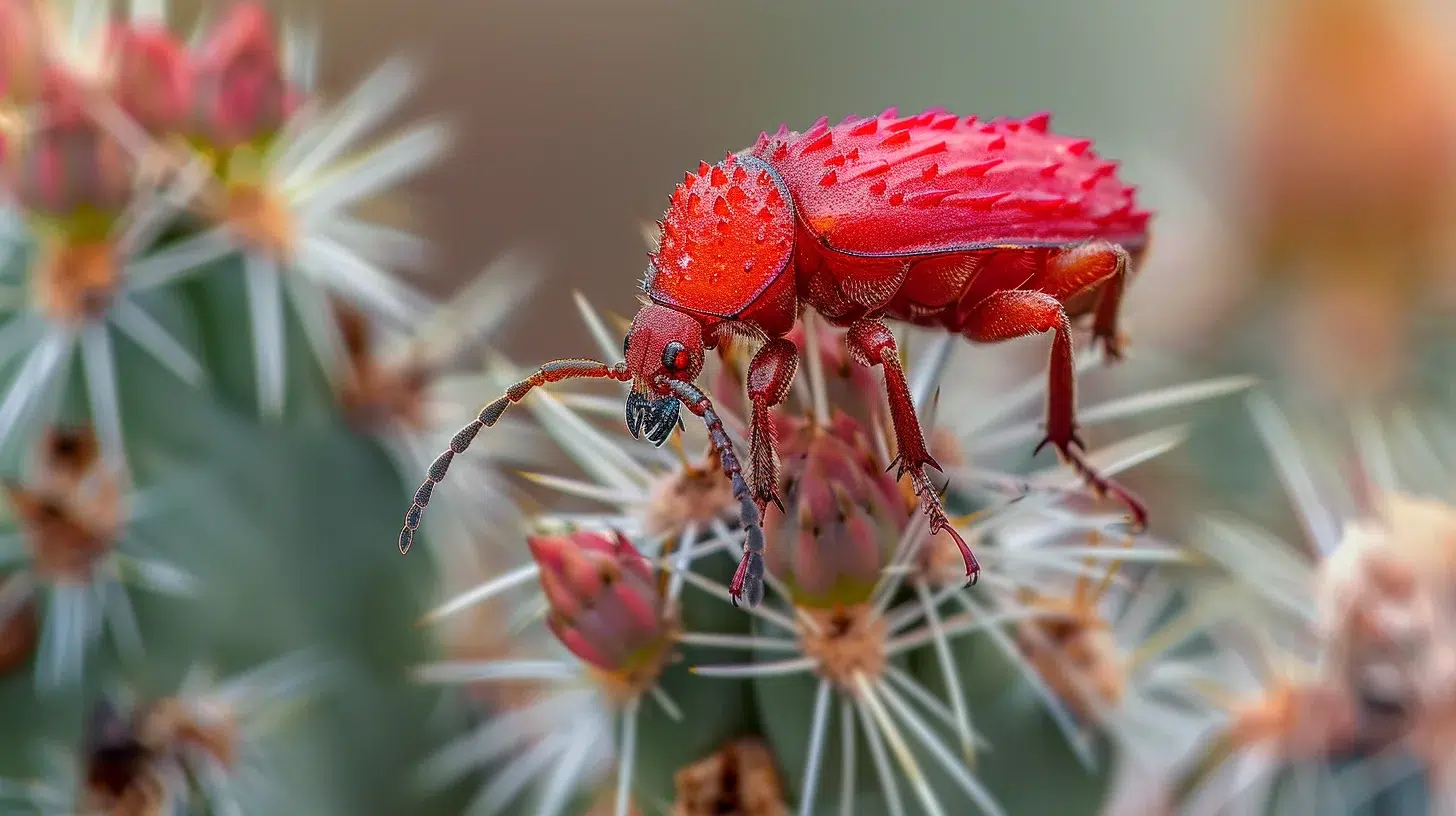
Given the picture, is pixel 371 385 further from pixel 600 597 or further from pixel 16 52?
pixel 600 597

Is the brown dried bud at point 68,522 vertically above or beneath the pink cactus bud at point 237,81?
beneath

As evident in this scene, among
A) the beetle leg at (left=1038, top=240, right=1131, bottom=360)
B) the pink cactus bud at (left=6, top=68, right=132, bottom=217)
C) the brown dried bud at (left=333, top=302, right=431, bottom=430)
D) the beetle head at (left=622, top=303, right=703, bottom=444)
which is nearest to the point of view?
the beetle head at (left=622, top=303, right=703, bottom=444)

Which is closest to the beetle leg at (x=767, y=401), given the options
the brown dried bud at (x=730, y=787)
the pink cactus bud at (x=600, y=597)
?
the pink cactus bud at (x=600, y=597)

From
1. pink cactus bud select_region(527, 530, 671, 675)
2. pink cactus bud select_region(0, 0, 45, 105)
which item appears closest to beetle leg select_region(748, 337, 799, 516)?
pink cactus bud select_region(527, 530, 671, 675)

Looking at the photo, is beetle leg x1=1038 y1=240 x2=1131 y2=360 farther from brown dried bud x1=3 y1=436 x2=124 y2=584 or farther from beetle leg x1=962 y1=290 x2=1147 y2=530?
brown dried bud x1=3 y1=436 x2=124 y2=584

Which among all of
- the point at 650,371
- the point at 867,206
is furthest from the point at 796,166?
the point at 650,371

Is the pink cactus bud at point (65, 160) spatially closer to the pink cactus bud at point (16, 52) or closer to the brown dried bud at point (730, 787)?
the pink cactus bud at point (16, 52)

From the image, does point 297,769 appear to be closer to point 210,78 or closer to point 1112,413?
point 210,78
